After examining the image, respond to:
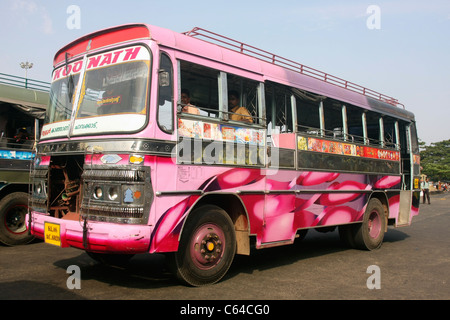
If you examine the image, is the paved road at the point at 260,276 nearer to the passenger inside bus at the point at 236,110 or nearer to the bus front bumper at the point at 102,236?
the bus front bumper at the point at 102,236

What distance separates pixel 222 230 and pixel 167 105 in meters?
1.74

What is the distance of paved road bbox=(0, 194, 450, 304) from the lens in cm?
471

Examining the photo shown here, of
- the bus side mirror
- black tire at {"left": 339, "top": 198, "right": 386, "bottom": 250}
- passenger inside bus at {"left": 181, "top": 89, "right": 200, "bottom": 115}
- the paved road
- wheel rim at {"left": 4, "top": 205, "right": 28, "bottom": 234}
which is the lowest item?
the paved road

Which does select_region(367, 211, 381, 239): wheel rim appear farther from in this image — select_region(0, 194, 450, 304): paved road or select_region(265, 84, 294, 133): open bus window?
select_region(265, 84, 294, 133): open bus window

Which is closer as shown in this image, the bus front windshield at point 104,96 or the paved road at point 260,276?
the bus front windshield at point 104,96

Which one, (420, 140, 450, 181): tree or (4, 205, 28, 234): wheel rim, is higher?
(420, 140, 450, 181): tree

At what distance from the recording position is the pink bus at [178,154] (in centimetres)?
441

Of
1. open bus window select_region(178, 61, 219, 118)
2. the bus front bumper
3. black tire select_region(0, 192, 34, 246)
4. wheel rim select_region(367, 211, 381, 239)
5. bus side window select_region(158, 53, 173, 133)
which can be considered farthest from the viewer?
wheel rim select_region(367, 211, 381, 239)

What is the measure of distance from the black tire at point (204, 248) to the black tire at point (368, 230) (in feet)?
13.2

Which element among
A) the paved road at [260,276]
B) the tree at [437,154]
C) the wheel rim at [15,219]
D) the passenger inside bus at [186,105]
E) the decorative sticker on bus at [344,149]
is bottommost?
the paved road at [260,276]

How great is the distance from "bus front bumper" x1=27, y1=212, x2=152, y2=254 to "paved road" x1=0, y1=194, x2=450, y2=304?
0.58 metres

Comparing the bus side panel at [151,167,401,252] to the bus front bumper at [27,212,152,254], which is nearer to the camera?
the bus front bumper at [27,212,152,254]

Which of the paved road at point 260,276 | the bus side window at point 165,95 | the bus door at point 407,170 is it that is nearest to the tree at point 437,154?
the bus door at point 407,170

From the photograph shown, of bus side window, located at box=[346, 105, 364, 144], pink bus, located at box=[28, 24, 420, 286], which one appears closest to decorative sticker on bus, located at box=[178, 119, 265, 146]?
pink bus, located at box=[28, 24, 420, 286]
